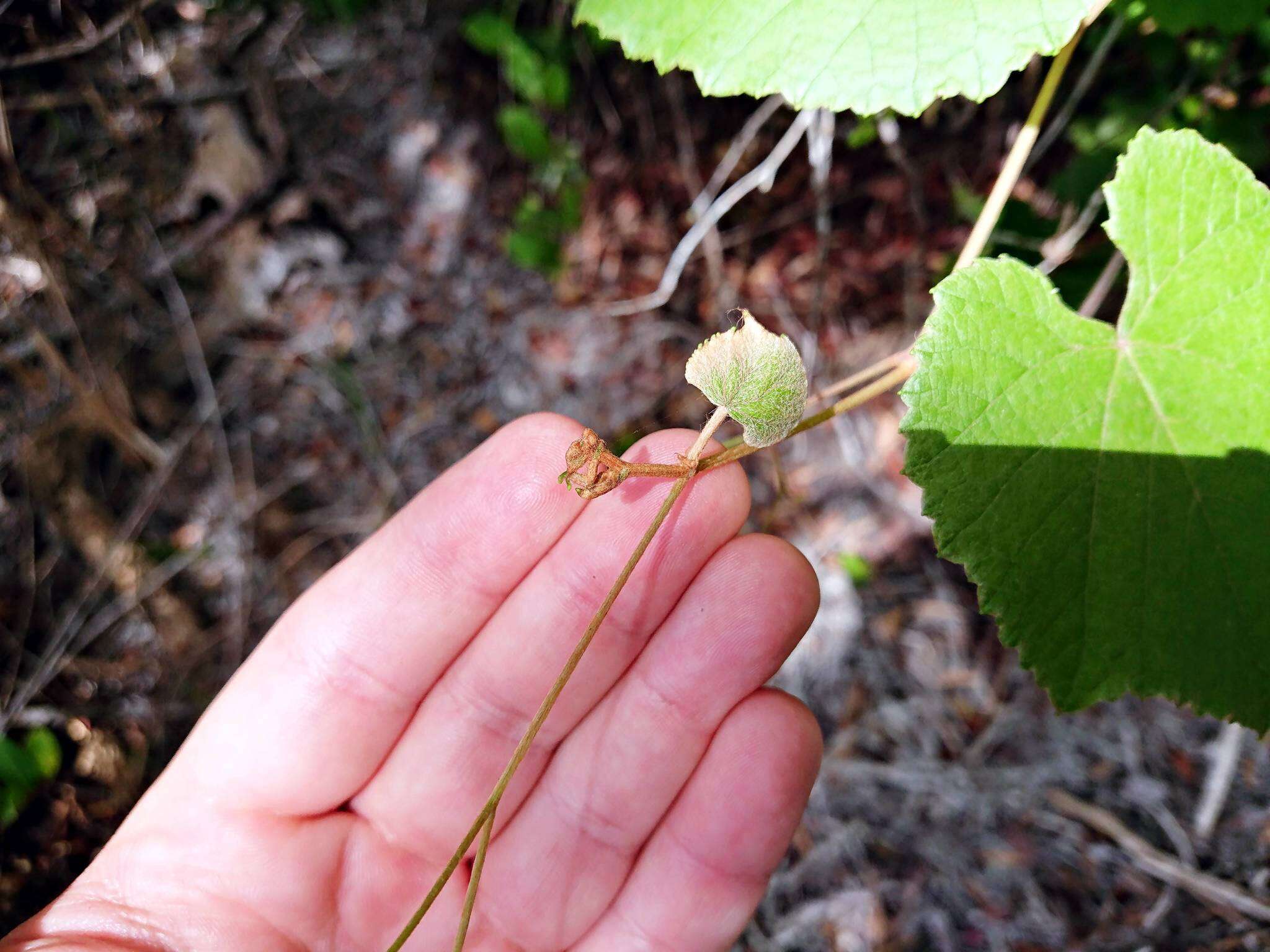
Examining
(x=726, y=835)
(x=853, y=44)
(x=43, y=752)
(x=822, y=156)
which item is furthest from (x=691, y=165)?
(x=43, y=752)

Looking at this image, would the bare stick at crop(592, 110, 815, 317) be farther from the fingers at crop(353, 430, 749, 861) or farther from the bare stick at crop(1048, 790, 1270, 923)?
the bare stick at crop(1048, 790, 1270, 923)

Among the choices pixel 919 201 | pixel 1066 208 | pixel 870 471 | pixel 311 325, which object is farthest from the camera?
pixel 311 325

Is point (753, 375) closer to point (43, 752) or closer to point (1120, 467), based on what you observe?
point (1120, 467)

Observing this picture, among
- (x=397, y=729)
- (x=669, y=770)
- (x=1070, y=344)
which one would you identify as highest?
(x=1070, y=344)

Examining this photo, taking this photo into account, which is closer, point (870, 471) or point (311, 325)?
point (870, 471)

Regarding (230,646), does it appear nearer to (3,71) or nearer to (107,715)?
(107,715)

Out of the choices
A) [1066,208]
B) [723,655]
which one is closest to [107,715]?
[723,655]

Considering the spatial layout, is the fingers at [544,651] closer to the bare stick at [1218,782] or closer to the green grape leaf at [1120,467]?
the green grape leaf at [1120,467]
